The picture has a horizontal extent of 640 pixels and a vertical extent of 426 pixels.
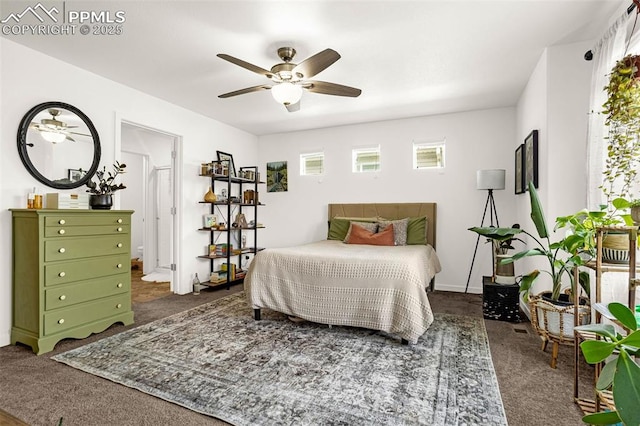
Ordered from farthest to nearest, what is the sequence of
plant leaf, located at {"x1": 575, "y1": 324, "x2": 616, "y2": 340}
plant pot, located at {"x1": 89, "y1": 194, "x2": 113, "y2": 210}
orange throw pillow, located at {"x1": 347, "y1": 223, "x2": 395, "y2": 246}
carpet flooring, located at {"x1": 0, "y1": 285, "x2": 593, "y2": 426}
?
orange throw pillow, located at {"x1": 347, "y1": 223, "x2": 395, "y2": 246}
plant pot, located at {"x1": 89, "y1": 194, "x2": 113, "y2": 210}
carpet flooring, located at {"x1": 0, "y1": 285, "x2": 593, "y2": 426}
plant leaf, located at {"x1": 575, "y1": 324, "x2": 616, "y2": 340}

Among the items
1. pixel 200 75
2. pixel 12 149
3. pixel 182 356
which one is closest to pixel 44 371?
pixel 182 356

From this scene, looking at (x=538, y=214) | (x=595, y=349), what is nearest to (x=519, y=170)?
(x=538, y=214)

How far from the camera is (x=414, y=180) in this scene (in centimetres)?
495

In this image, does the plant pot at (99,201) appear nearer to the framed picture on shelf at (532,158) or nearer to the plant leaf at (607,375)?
the plant leaf at (607,375)

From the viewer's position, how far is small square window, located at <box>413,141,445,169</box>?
191 inches

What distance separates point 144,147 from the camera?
5945mm

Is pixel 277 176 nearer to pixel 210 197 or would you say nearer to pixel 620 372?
pixel 210 197

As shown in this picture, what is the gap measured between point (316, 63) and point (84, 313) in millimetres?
2918

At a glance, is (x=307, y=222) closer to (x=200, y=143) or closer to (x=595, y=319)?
(x=200, y=143)

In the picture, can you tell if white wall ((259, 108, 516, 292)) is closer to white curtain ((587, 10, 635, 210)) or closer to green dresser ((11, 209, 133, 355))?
white curtain ((587, 10, 635, 210))

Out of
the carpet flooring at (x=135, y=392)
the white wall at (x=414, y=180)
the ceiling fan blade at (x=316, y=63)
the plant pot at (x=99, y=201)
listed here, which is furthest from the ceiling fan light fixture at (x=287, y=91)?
the white wall at (x=414, y=180)

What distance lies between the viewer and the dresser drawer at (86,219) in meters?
2.66

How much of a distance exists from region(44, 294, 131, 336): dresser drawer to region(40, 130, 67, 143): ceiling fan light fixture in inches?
61.0

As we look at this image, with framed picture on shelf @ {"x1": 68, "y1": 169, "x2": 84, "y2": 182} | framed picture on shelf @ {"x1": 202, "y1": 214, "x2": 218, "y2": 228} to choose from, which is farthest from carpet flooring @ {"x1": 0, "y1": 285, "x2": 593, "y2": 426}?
framed picture on shelf @ {"x1": 202, "y1": 214, "x2": 218, "y2": 228}
